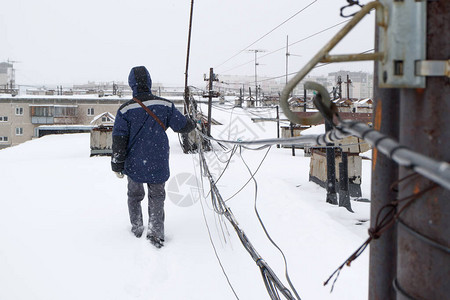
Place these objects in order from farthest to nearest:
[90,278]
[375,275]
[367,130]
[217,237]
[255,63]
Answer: [255,63] < [217,237] < [90,278] < [375,275] < [367,130]

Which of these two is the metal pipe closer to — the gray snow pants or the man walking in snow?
the man walking in snow

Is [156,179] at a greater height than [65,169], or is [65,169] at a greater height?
[156,179]

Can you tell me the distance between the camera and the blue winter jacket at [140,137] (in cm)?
360

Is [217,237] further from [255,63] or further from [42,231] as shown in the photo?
[255,63]

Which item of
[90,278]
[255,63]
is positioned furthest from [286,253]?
[255,63]

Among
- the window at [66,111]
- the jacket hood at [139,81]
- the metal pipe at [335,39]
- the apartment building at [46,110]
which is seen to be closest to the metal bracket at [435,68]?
the metal pipe at [335,39]

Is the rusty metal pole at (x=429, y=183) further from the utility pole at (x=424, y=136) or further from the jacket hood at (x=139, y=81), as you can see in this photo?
the jacket hood at (x=139, y=81)

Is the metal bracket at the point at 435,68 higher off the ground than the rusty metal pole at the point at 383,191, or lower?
higher

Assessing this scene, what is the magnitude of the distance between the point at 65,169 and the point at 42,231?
14.2 ft

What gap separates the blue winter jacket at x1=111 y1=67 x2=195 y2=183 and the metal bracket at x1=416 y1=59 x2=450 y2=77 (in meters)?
3.08

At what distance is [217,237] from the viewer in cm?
391

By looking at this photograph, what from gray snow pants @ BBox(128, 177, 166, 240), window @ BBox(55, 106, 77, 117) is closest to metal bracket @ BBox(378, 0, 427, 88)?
gray snow pants @ BBox(128, 177, 166, 240)

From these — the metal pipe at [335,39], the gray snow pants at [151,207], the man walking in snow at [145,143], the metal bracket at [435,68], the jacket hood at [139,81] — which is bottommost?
the gray snow pants at [151,207]

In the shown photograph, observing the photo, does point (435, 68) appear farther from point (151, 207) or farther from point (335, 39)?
point (151, 207)
